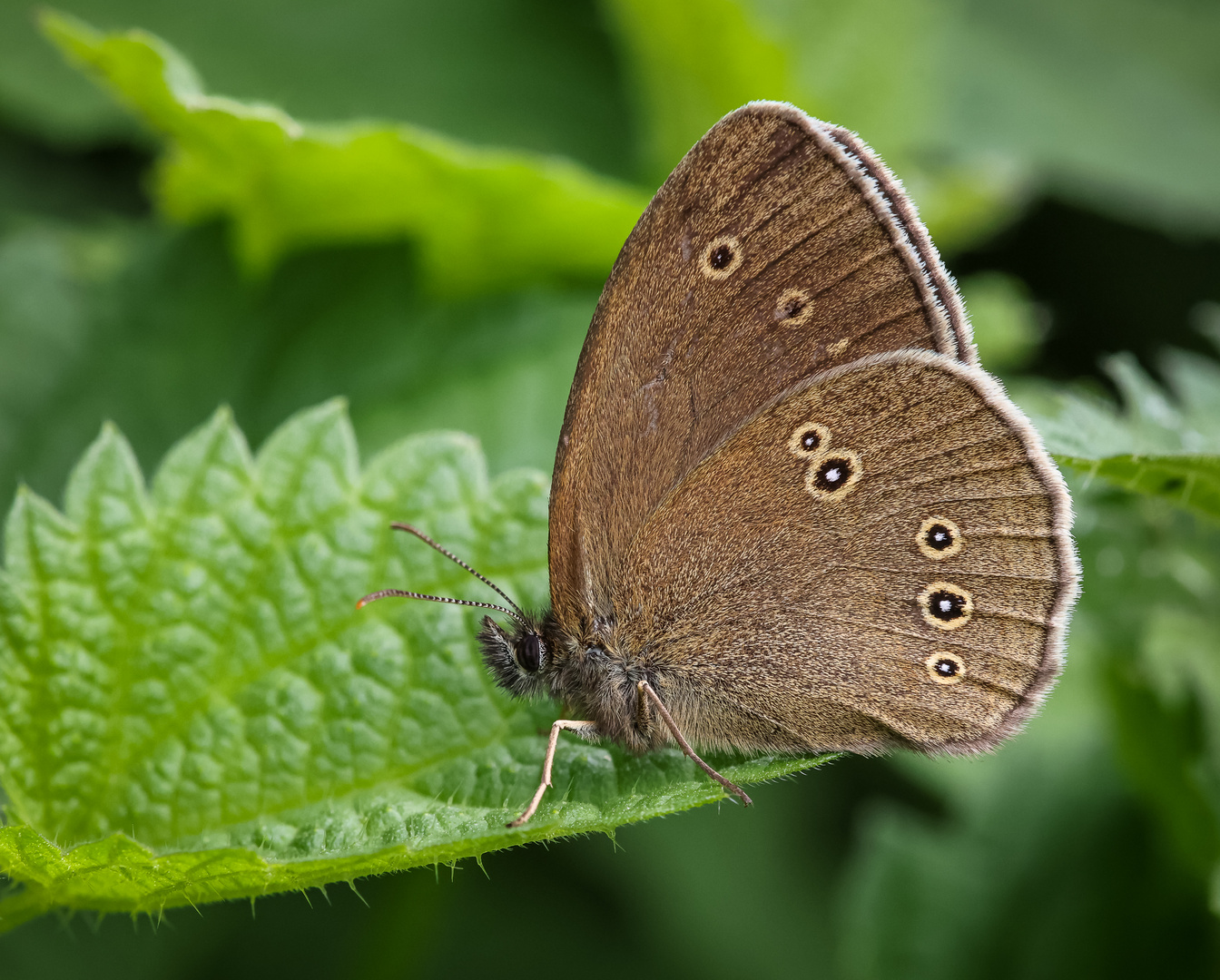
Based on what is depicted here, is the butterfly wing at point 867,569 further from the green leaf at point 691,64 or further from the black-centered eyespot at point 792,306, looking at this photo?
the green leaf at point 691,64

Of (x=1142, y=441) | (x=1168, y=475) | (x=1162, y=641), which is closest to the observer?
(x=1168, y=475)

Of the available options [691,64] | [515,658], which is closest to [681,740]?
[515,658]

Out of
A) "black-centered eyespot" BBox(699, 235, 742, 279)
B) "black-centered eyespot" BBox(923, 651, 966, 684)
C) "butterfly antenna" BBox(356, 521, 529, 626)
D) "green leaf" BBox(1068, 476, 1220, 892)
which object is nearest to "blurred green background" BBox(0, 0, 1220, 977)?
"green leaf" BBox(1068, 476, 1220, 892)

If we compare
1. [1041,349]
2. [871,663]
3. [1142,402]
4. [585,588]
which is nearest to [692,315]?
[585,588]

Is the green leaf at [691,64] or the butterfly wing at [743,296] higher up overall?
the green leaf at [691,64]

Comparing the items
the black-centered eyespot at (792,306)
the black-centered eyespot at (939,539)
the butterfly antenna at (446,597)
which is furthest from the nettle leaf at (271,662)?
the black-centered eyespot at (792,306)

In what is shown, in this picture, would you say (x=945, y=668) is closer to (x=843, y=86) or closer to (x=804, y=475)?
(x=804, y=475)
